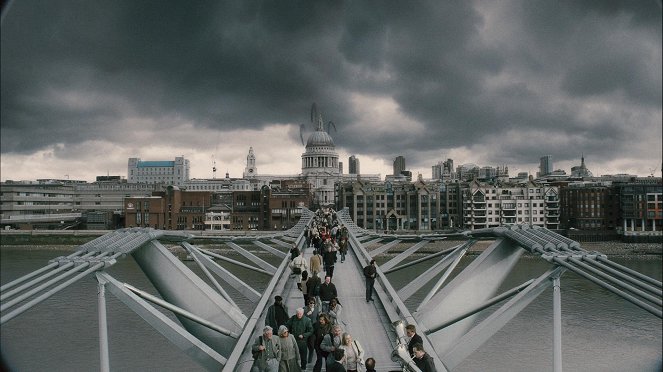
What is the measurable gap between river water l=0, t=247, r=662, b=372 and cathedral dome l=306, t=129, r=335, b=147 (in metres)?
84.3

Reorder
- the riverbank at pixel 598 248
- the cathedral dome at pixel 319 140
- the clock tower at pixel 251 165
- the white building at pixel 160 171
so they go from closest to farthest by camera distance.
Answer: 1. the riverbank at pixel 598 248
2. the cathedral dome at pixel 319 140
3. the white building at pixel 160 171
4. the clock tower at pixel 251 165

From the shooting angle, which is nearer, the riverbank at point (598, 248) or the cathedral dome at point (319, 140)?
the riverbank at point (598, 248)

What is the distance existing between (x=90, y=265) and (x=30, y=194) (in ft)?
185

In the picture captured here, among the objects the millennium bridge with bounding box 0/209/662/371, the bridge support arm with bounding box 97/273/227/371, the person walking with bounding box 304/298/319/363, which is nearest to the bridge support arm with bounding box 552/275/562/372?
the millennium bridge with bounding box 0/209/662/371

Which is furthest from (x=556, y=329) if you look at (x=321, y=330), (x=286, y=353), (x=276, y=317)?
(x=276, y=317)

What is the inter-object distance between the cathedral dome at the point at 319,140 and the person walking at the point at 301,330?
99105mm

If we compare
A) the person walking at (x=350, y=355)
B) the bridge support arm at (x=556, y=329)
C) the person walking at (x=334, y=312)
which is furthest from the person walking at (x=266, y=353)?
the bridge support arm at (x=556, y=329)

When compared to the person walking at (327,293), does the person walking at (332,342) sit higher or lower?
lower

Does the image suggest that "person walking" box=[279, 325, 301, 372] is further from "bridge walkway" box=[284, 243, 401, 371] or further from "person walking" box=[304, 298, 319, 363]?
"bridge walkway" box=[284, 243, 401, 371]

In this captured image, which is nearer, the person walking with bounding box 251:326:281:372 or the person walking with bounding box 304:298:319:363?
the person walking with bounding box 251:326:281:372

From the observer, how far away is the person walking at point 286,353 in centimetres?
403

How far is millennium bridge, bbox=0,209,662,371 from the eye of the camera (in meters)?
4.03

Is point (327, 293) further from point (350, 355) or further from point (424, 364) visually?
point (424, 364)

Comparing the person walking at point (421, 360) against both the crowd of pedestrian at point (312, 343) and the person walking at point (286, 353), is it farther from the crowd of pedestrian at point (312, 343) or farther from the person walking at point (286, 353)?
the person walking at point (286, 353)
